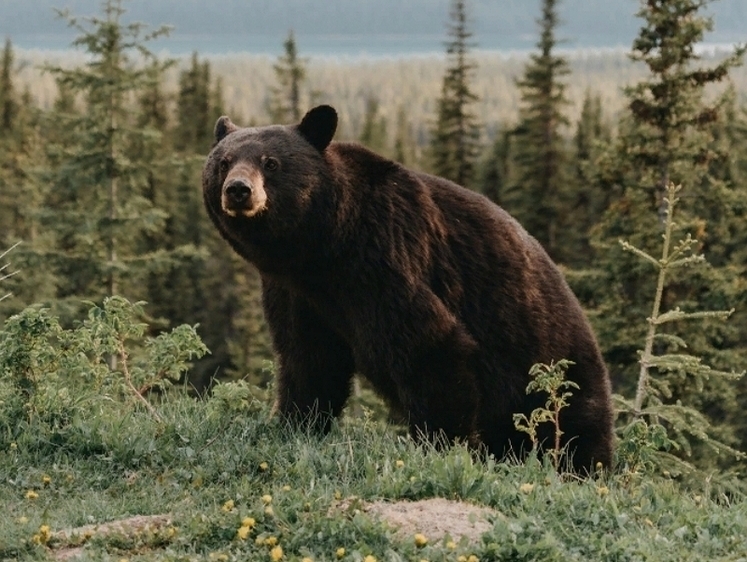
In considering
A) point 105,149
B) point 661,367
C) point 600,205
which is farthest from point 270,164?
point 600,205

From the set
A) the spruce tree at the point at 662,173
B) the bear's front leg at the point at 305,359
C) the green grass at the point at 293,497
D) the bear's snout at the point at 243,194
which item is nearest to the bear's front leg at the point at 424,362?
the green grass at the point at 293,497

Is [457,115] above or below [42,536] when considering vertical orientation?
below

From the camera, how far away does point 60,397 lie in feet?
20.8

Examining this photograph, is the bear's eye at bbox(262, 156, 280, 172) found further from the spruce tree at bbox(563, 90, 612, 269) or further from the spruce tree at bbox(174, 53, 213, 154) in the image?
the spruce tree at bbox(174, 53, 213, 154)

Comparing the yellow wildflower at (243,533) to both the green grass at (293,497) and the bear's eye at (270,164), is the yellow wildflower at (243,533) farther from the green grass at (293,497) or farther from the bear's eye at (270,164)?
the bear's eye at (270,164)

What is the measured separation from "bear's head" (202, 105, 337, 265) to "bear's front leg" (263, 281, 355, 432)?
0.53m

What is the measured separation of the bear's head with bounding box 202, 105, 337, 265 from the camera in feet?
19.5

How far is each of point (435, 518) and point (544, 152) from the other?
37661 mm

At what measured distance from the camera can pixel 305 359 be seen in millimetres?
6668

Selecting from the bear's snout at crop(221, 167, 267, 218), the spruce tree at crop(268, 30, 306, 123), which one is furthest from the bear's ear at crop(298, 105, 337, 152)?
the spruce tree at crop(268, 30, 306, 123)

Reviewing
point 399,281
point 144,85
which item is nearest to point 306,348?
point 399,281

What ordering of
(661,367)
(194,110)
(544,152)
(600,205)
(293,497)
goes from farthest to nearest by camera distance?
(194,110)
(600,205)
(544,152)
(661,367)
(293,497)

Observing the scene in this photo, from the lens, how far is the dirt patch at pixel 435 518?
14.2 feet

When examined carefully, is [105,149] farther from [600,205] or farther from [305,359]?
[600,205]
